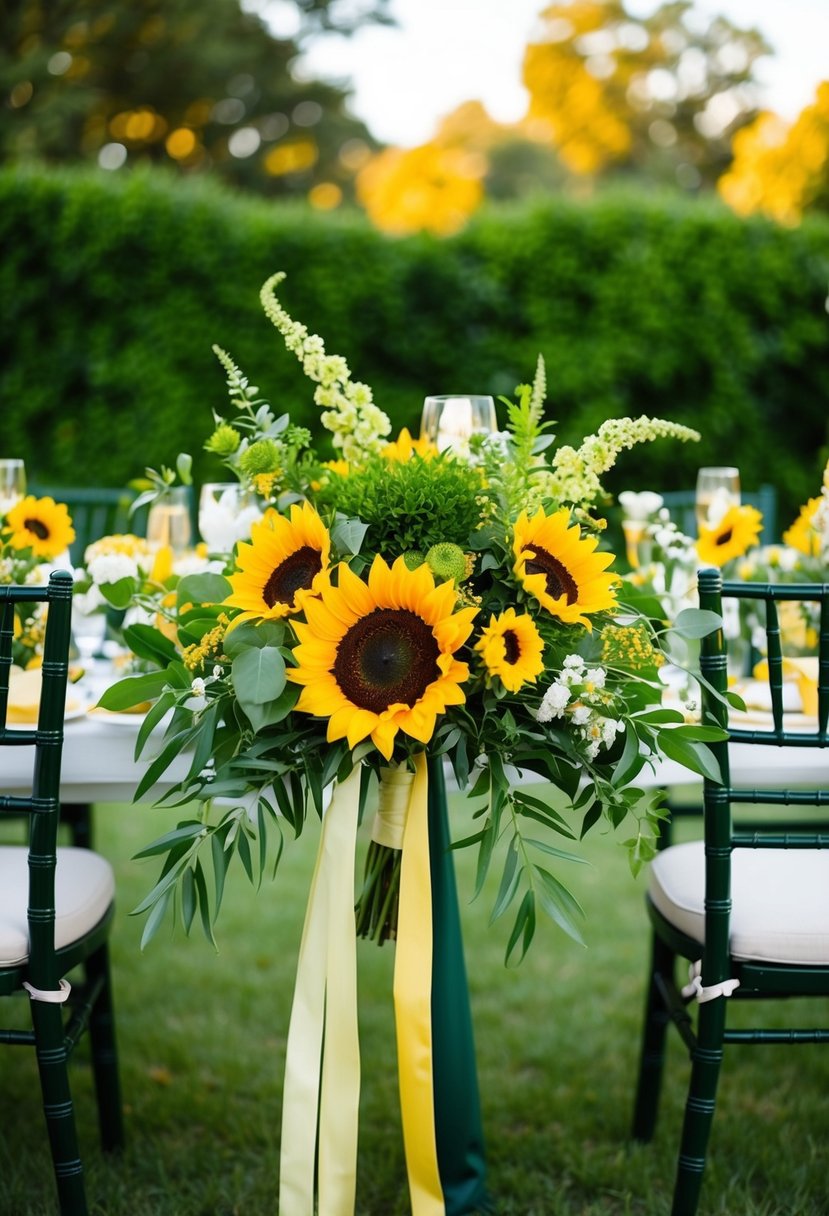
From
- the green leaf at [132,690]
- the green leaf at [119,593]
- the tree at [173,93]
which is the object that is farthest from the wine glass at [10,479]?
the tree at [173,93]

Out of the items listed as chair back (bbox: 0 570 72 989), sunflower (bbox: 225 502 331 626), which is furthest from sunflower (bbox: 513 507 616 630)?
chair back (bbox: 0 570 72 989)

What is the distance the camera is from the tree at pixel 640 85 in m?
20.7

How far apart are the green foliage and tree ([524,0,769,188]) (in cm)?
2079

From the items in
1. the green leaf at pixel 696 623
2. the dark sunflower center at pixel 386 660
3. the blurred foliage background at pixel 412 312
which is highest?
the blurred foliage background at pixel 412 312

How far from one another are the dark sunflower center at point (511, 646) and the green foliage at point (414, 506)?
0.14 metres

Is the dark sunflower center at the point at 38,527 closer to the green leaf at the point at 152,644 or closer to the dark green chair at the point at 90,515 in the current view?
the green leaf at the point at 152,644

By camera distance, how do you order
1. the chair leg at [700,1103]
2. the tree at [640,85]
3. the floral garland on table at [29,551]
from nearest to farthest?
the chair leg at [700,1103] → the floral garland on table at [29,551] → the tree at [640,85]

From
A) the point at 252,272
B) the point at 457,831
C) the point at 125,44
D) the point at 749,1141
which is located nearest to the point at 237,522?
the point at 749,1141

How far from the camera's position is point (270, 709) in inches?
53.3

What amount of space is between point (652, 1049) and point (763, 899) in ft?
1.77

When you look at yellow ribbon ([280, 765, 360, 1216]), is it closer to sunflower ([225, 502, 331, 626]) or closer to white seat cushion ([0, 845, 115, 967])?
sunflower ([225, 502, 331, 626])

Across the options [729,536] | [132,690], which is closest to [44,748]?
[132,690]

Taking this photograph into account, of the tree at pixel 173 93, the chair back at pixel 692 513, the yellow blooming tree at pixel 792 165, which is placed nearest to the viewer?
the chair back at pixel 692 513

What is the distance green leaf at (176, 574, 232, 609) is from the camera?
1.59m
